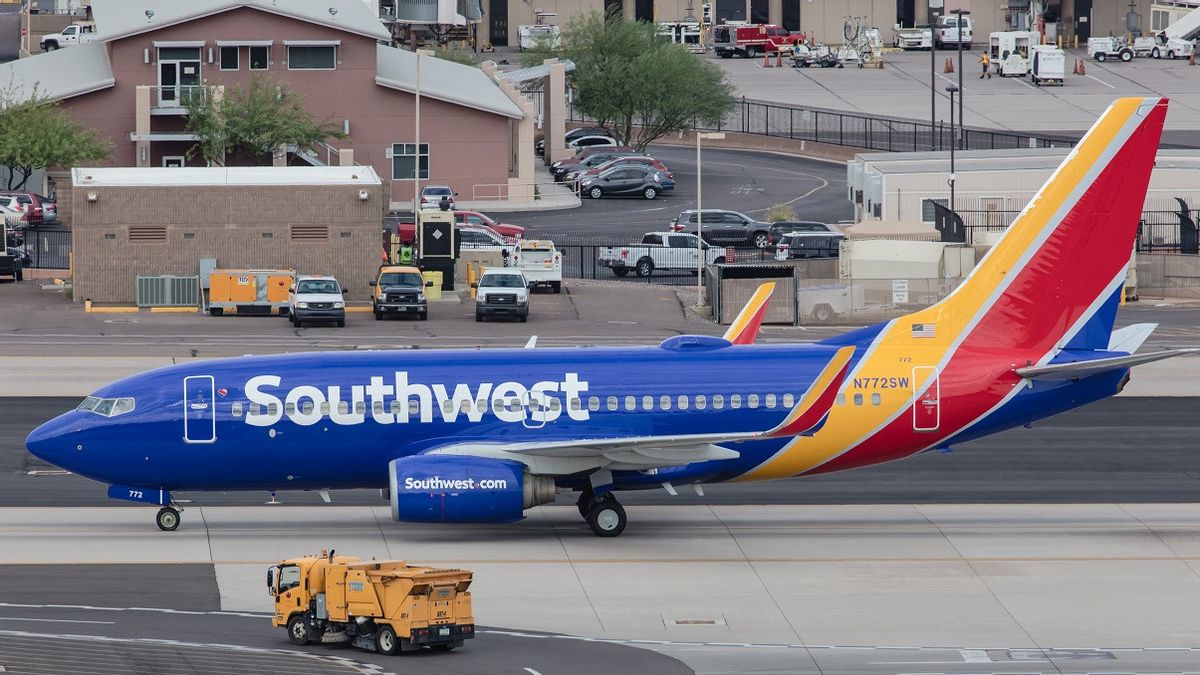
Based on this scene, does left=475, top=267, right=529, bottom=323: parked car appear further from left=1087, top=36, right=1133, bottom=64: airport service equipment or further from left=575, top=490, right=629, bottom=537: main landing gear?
left=1087, top=36, right=1133, bottom=64: airport service equipment

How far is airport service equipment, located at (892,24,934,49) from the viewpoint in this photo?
→ 176625 mm

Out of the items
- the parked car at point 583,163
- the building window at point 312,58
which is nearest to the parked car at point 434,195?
the building window at point 312,58

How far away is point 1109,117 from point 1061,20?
14612 centimetres

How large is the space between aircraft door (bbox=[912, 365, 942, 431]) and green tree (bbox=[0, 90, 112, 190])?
7024 centimetres

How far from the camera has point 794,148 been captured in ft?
449

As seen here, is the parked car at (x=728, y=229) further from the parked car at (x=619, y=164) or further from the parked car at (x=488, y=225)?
the parked car at (x=619, y=164)

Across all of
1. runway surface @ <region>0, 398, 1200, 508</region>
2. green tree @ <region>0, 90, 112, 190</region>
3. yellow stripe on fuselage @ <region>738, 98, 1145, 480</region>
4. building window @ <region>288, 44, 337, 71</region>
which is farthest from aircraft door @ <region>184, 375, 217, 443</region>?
building window @ <region>288, 44, 337, 71</region>

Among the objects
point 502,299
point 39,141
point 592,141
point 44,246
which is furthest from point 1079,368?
point 592,141

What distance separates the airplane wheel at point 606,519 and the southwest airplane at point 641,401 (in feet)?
0.14

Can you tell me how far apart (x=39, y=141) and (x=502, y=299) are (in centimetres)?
3685

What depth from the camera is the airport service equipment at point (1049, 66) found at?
6048 inches

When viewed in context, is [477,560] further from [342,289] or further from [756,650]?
[342,289]

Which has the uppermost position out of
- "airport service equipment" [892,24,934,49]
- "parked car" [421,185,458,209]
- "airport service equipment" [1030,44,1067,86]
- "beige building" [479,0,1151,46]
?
"beige building" [479,0,1151,46]

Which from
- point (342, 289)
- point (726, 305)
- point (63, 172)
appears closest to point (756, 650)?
point (726, 305)
